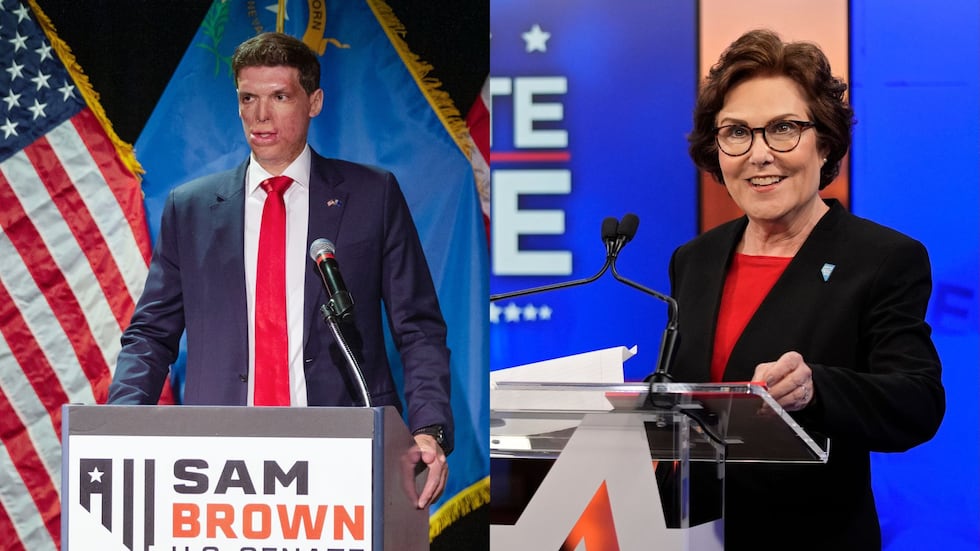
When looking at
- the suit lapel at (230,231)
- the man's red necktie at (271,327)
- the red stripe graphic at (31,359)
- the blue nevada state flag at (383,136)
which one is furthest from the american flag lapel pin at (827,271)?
the red stripe graphic at (31,359)

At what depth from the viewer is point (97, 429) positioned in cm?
193

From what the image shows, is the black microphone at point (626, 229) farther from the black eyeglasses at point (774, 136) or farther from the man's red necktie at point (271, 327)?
the man's red necktie at point (271, 327)

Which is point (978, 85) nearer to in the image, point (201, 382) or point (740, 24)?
point (740, 24)

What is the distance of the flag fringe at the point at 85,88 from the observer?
138 inches

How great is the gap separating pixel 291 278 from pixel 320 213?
0.23 meters

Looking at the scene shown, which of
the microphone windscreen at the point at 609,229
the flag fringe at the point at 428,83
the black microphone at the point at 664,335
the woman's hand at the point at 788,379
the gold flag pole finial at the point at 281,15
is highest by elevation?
the gold flag pole finial at the point at 281,15

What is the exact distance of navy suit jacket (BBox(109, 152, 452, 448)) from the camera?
3.35m

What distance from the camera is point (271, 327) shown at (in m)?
3.34

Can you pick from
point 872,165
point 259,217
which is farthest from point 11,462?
point 872,165

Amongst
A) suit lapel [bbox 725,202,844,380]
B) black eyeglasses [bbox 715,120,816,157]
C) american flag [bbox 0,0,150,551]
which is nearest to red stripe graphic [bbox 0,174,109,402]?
american flag [bbox 0,0,150,551]

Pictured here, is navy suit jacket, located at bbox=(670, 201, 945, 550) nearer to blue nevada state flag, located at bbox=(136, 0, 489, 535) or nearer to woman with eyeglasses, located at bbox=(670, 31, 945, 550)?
woman with eyeglasses, located at bbox=(670, 31, 945, 550)

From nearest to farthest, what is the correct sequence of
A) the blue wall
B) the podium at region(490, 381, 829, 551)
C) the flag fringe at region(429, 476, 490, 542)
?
the podium at region(490, 381, 829, 551), the flag fringe at region(429, 476, 490, 542), the blue wall

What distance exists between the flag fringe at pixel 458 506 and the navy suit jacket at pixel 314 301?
0.25 meters

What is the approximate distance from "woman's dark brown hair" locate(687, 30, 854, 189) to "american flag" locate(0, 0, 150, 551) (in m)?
1.86
